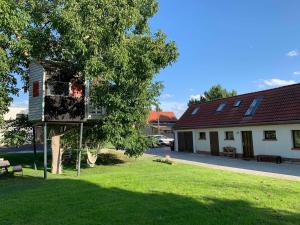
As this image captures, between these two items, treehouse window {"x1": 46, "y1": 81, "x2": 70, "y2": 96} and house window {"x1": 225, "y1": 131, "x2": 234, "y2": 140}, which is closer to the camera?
treehouse window {"x1": 46, "y1": 81, "x2": 70, "y2": 96}

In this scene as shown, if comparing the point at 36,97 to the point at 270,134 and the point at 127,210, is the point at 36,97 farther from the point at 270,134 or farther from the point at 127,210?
the point at 270,134

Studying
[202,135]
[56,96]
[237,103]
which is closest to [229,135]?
[237,103]

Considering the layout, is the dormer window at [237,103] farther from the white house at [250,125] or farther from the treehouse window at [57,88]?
the treehouse window at [57,88]

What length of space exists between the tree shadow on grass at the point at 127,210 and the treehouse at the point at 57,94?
7.09m

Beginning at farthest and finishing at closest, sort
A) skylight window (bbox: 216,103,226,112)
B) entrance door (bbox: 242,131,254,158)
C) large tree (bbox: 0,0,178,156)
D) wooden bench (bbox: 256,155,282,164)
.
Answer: skylight window (bbox: 216,103,226,112) → entrance door (bbox: 242,131,254,158) → wooden bench (bbox: 256,155,282,164) → large tree (bbox: 0,0,178,156)

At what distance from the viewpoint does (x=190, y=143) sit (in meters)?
35.9

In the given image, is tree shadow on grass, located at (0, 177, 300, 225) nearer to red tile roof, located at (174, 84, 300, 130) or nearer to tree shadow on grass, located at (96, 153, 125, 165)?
tree shadow on grass, located at (96, 153, 125, 165)

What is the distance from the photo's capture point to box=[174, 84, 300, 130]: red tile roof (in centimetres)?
2423

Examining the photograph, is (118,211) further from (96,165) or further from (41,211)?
(96,165)

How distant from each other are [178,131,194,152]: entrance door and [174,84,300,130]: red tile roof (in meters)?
1.08

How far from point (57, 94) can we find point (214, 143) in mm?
18293

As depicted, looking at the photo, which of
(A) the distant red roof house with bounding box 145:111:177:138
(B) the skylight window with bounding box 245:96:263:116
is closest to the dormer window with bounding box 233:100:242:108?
(B) the skylight window with bounding box 245:96:263:116

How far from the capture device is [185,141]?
37.0 metres

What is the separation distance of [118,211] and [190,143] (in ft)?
93.7
